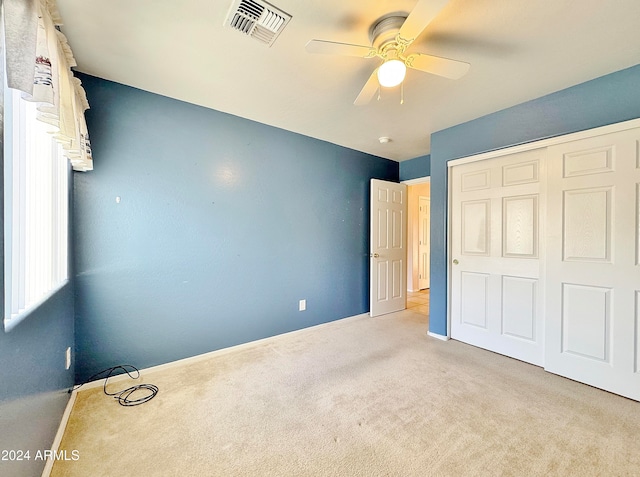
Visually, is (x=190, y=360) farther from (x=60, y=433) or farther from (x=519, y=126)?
(x=519, y=126)

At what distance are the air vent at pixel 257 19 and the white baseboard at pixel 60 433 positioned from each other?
2.54 m

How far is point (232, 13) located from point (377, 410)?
8.58ft

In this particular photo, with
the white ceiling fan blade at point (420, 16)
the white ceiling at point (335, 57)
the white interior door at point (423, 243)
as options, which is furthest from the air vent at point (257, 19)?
the white interior door at point (423, 243)

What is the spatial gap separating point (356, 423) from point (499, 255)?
85.7 inches

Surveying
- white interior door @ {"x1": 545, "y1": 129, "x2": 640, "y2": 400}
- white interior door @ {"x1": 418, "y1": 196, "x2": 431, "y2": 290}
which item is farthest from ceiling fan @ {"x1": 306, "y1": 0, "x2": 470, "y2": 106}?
white interior door @ {"x1": 418, "y1": 196, "x2": 431, "y2": 290}

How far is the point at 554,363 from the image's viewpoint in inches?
87.8

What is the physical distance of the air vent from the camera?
138cm

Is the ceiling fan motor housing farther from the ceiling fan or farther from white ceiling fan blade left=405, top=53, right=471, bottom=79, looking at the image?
white ceiling fan blade left=405, top=53, right=471, bottom=79

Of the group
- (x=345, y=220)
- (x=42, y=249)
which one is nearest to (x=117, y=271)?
(x=42, y=249)

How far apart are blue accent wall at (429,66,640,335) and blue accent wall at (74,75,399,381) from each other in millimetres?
1286

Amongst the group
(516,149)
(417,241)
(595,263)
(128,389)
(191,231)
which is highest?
(516,149)

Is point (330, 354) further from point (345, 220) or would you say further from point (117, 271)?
point (117, 271)

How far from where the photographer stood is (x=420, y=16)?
46.5 inches

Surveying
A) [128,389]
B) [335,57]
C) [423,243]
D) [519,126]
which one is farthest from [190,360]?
[423,243]
